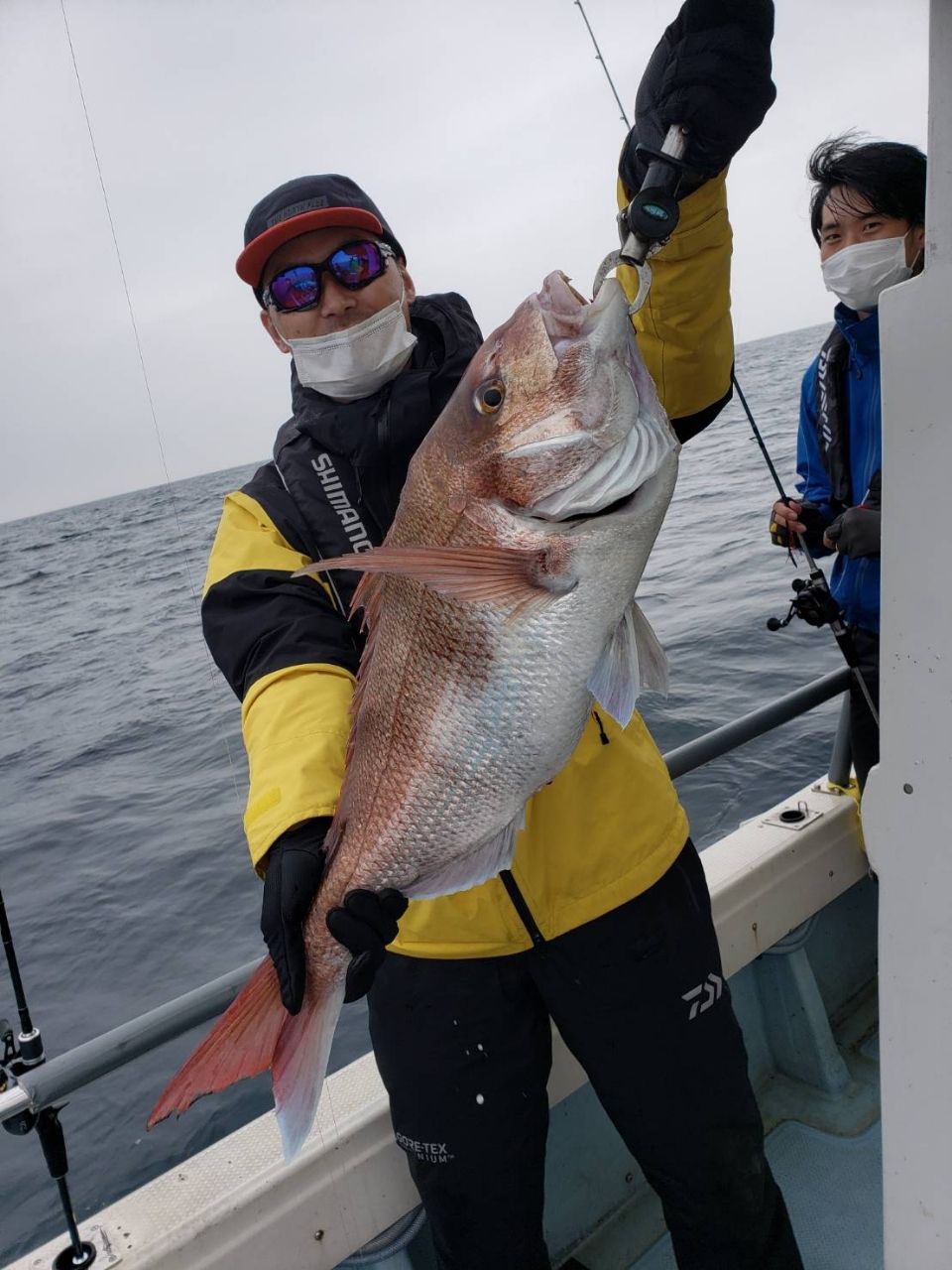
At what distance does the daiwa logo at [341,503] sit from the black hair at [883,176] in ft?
6.99

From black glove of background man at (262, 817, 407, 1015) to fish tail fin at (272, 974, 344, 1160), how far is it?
0.03m

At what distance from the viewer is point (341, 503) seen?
2.02m

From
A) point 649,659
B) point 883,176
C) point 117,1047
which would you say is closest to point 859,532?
point 883,176

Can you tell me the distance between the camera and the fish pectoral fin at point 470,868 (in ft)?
5.07

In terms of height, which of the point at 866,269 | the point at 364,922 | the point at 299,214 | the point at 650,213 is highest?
the point at 299,214

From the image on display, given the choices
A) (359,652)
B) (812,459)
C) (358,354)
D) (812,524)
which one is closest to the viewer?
(359,652)

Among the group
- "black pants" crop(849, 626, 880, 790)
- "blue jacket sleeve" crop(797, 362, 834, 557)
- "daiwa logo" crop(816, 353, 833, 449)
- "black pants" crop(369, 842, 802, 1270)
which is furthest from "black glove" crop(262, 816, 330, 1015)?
"daiwa logo" crop(816, 353, 833, 449)

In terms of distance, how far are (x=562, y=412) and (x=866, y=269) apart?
217 cm

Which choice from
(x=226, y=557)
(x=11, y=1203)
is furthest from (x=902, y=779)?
(x=11, y=1203)

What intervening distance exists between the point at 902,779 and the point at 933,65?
79 cm

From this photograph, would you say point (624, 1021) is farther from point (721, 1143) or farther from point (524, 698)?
point (524, 698)

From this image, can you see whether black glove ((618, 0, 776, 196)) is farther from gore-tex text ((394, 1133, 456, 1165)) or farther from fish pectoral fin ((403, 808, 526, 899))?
gore-tex text ((394, 1133, 456, 1165))

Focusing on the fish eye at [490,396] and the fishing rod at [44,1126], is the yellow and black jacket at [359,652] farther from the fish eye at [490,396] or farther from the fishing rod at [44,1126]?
the fishing rod at [44,1126]

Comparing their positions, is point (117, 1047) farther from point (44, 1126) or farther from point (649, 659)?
point (649, 659)
